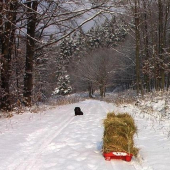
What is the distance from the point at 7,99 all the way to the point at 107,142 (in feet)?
28.8

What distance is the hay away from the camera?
4804 millimetres

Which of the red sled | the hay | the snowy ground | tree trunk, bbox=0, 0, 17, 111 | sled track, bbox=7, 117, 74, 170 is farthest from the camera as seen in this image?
tree trunk, bbox=0, 0, 17, 111

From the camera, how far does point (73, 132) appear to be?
25.1 feet

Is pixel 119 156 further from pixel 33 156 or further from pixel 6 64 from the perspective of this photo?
pixel 6 64

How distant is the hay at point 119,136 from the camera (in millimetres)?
4804

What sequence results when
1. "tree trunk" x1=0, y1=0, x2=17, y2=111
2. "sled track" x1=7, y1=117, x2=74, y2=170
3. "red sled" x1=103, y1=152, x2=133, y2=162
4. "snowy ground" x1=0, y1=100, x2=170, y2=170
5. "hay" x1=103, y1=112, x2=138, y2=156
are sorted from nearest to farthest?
"sled track" x1=7, y1=117, x2=74, y2=170, "snowy ground" x1=0, y1=100, x2=170, y2=170, "red sled" x1=103, y1=152, x2=133, y2=162, "hay" x1=103, y1=112, x2=138, y2=156, "tree trunk" x1=0, y1=0, x2=17, y2=111

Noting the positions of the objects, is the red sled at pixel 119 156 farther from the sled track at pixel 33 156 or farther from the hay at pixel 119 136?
the sled track at pixel 33 156

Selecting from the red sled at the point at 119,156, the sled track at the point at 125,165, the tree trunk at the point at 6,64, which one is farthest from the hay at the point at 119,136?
the tree trunk at the point at 6,64

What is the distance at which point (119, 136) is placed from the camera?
16.4 feet

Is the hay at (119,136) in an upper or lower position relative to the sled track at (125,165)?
upper

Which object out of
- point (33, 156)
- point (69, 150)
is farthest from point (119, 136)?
point (33, 156)

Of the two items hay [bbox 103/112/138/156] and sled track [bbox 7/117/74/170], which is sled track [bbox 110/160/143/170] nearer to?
hay [bbox 103/112/138/156]

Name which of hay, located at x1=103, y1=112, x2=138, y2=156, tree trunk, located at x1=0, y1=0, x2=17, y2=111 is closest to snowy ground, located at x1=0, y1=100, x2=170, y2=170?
hay, located at x1=103, y1=112, x2=138, y2=156

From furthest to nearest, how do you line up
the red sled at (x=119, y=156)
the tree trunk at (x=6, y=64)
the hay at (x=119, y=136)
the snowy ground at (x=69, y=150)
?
1. the tree trunk at (x=6, y=64)
2. the hay at (x=119, y=136)
3. the red sled at (x=119, y=156)
4. the snowy ground at (x=69, y=150)
